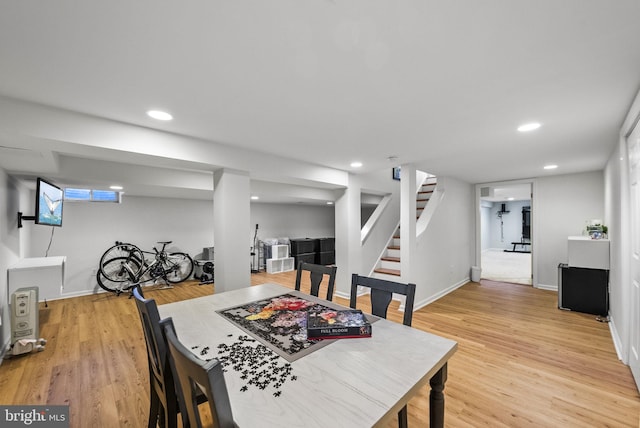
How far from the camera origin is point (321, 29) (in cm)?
114

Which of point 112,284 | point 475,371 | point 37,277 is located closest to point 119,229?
point 112,284

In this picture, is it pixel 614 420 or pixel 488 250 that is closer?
pixel 614 420

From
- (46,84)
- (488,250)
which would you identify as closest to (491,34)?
(46,84)

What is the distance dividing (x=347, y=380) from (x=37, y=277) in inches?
153

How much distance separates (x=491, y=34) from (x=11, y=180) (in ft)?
16.4

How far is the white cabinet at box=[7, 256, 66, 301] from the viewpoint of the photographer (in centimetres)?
290

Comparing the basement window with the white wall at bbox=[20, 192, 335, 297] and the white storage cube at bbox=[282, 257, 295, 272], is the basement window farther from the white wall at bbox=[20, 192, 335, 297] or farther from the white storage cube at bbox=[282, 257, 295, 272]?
the white storage cube at bbox=[282, 257, 295, 272]

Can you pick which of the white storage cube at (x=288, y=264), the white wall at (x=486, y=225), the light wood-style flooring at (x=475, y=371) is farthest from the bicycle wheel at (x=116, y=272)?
the white wall at (x=486, y=225)

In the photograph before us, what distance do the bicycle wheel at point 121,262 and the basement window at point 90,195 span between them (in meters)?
0.96

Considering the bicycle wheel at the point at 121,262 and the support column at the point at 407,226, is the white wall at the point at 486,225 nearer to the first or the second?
the support column at the point at 407,226

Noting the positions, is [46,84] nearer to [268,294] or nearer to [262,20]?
[262,20]

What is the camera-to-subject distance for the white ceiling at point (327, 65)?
1.05m

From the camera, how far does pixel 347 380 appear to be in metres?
1.04

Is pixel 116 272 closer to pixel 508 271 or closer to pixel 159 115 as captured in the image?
pixel 159 115
